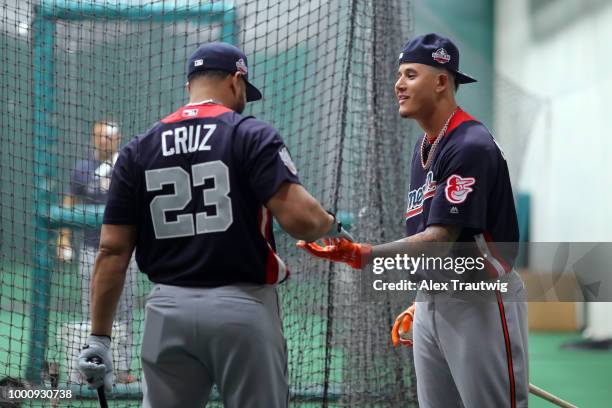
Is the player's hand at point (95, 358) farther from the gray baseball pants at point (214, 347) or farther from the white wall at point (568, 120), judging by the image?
the white wall at point (568, 120)

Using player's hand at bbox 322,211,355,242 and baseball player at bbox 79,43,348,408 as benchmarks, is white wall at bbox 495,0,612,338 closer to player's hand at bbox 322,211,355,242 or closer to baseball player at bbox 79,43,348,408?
player's hand at bbox 322,211,355,242

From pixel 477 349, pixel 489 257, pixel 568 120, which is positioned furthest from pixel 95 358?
pixel 568 120

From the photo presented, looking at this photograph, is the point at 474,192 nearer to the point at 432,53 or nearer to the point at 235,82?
the point at 432,53

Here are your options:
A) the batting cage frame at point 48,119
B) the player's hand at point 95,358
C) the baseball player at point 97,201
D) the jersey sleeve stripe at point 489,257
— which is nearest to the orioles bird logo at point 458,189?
the jersey sleeve stripe at point 489,257

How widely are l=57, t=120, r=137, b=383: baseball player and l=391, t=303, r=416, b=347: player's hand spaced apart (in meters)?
2.43

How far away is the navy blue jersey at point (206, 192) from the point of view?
2674mm

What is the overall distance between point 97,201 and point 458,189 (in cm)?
367

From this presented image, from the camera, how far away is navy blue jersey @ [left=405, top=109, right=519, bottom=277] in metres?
2.99

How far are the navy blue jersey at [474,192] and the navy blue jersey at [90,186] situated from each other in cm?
318

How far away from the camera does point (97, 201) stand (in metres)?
6.05

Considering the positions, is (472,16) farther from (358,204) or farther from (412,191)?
(412,191)

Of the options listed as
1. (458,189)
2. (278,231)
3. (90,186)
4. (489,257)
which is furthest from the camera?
(278,231)

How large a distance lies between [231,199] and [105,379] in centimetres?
89

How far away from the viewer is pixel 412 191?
3.40m
